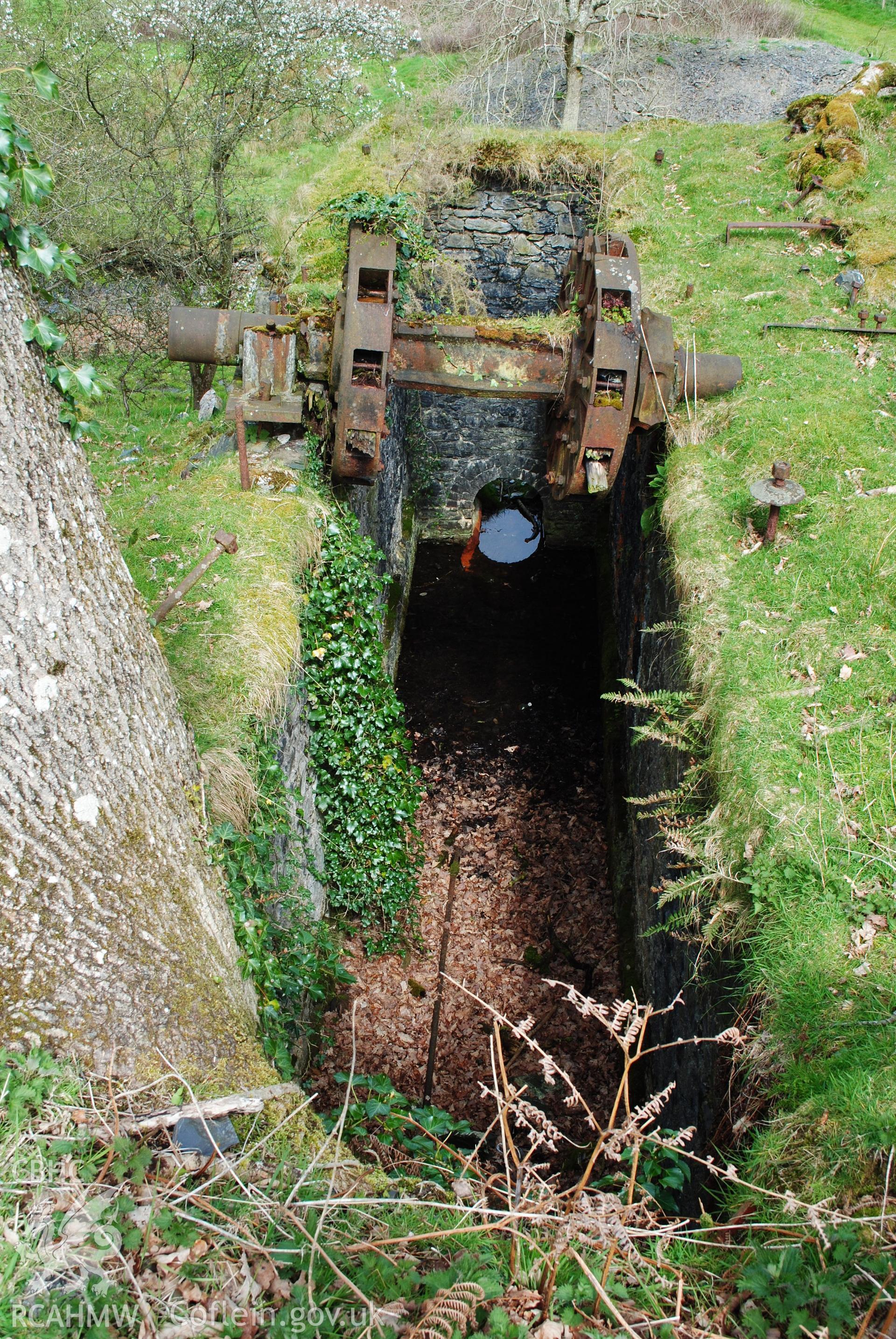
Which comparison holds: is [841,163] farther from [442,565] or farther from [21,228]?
[21,228]

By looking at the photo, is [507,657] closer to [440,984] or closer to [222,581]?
[440,984]

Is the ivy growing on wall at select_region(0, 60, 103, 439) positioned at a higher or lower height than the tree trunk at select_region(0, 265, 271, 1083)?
higher

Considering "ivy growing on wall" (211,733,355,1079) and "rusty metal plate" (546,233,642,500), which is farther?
"rusty metal plate" (546,233,642,500)

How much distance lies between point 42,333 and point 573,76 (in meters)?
13.0

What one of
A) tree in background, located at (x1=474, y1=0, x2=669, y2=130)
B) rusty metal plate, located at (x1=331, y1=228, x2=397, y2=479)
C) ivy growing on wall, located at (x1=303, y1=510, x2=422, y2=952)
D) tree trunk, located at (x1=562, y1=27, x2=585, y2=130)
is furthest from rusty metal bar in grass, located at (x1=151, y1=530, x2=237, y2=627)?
tree in background, located at (x1=474, y1=0, x2=669, y2=130)

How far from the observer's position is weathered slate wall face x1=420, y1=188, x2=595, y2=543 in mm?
9766

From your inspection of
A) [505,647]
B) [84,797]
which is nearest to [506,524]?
[505,647]

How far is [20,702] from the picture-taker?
196cm

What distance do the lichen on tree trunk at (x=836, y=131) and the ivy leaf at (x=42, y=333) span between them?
10.3 m

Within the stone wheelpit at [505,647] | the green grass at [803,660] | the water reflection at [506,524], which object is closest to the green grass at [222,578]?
the stone wheelpit at [505,647]

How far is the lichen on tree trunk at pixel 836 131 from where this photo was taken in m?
9.12

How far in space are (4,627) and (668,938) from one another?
13.3 feet

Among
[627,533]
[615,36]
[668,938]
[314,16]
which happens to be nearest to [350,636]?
[668,938]

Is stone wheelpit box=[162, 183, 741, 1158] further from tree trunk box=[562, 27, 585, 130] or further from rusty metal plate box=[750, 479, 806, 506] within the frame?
tree trunk box=[562, 27, 585, 130]
